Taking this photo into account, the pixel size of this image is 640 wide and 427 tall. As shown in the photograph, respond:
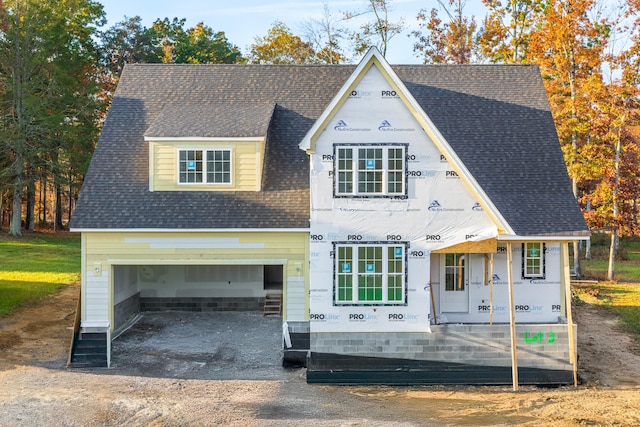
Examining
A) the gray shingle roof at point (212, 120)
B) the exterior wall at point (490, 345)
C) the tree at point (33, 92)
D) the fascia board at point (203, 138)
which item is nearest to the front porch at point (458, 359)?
the exterior wall at point (490, 345)

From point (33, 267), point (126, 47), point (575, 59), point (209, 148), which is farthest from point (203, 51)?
point (209, 148)

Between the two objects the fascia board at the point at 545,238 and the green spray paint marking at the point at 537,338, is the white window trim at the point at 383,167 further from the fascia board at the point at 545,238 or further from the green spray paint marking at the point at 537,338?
the green spray paint marking at the point at 537,338

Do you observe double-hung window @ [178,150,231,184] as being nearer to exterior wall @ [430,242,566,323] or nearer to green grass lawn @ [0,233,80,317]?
exterior wall @ [430,242,566,323]

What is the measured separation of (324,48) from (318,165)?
31.8 metres

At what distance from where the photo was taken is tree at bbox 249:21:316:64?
157 ft

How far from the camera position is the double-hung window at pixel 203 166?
18.1 metres

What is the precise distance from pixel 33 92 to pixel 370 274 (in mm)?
35038

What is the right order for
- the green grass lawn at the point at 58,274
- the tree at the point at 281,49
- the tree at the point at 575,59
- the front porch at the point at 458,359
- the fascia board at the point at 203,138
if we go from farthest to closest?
the tree at the point at 281,49 → the tree at the point at 575,59 → the green grass lawn at the point at 58,274 → the fascia board at the point at 203,138 → the front porch at the point at 458,359

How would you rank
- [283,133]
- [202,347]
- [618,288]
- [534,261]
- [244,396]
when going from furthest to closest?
[618,288] < [283,133] < [202,347] < [534,261] < [244,396]

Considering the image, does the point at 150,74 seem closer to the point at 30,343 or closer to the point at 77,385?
the point at 30,343

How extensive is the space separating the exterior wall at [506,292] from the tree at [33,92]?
104 feet

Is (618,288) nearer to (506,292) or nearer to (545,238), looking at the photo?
(506,292)

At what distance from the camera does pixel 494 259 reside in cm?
1733

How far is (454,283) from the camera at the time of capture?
57.4 feet
